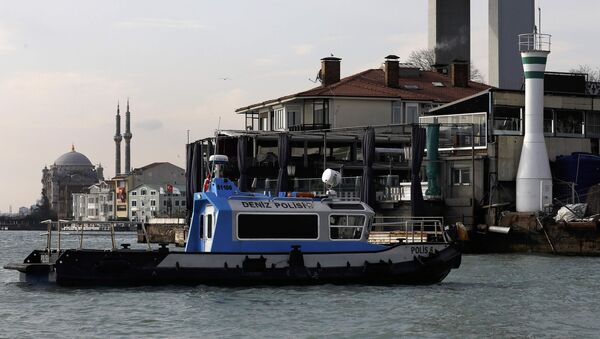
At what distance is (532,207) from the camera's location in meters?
53.0

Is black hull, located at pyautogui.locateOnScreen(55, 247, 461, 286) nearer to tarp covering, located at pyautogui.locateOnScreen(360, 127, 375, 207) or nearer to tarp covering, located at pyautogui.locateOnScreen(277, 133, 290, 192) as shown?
tarp covering, located at pyautogui.locateOnScreen(360, 127, 375, 207)

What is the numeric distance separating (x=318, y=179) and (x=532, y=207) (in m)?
11.0

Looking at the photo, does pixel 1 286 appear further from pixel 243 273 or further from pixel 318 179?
pixel 318 179

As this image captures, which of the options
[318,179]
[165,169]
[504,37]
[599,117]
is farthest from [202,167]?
[165,169]

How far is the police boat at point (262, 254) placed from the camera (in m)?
29.8

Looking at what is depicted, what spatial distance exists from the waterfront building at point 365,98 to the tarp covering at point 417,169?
1584 centimetres

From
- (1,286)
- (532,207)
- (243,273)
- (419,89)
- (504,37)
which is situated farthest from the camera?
(504,37)

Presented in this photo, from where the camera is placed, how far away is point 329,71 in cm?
7488

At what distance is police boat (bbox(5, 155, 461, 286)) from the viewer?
97.7 ft

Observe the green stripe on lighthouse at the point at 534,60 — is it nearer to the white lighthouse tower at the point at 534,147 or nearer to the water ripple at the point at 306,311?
the white lighthouse tower at the point at 534,147

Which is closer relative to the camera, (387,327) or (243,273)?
(387,327)

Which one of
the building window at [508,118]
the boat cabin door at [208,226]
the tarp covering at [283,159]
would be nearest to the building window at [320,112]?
the tarp covering at [283,159]

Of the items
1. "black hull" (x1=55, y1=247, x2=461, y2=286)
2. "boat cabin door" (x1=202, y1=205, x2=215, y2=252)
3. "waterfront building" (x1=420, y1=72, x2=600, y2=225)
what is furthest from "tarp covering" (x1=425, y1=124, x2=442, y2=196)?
"boat cabin door" (x1=202, y1=205, x2=215, y2=252)

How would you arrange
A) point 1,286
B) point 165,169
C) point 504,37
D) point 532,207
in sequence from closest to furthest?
point 1,286, point 532,207, point 504,37, point 165,169
